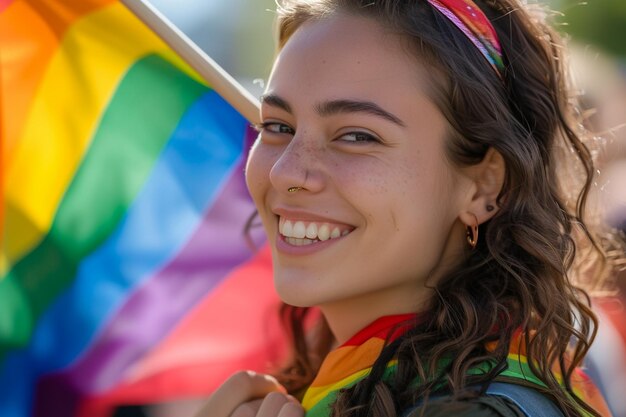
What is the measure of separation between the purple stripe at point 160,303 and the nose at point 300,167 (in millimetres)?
931

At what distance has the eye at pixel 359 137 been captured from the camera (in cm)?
269

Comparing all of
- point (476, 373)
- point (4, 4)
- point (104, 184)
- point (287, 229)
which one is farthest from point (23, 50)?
point (476, 373)

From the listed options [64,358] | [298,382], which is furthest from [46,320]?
[298,382]

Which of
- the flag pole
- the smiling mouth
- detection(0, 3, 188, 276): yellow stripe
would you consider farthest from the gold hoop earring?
detection(0, 3, 188, 276): yellow stripe

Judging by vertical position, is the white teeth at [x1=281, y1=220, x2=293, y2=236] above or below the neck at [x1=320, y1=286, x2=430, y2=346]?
above

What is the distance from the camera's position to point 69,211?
10.9 feet

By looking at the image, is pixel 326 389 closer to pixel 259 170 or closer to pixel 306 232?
pixel 306 232

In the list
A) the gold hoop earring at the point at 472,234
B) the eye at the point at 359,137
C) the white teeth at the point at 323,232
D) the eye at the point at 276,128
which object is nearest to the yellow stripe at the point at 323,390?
the white teeth at the point at 323,232

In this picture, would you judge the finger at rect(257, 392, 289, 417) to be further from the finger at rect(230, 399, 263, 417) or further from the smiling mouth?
the smiling mouth

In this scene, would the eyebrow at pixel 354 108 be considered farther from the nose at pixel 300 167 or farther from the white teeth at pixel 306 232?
the white teeth at pixel 306 232

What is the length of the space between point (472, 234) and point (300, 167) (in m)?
0.53

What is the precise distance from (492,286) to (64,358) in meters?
1.39

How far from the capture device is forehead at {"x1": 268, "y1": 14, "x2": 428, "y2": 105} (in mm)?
2707

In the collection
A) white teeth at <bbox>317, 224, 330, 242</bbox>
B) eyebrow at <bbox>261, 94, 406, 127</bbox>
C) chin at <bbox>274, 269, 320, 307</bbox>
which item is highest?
eyebrow at <bbox>261, 94, 406, 127</bbox>
